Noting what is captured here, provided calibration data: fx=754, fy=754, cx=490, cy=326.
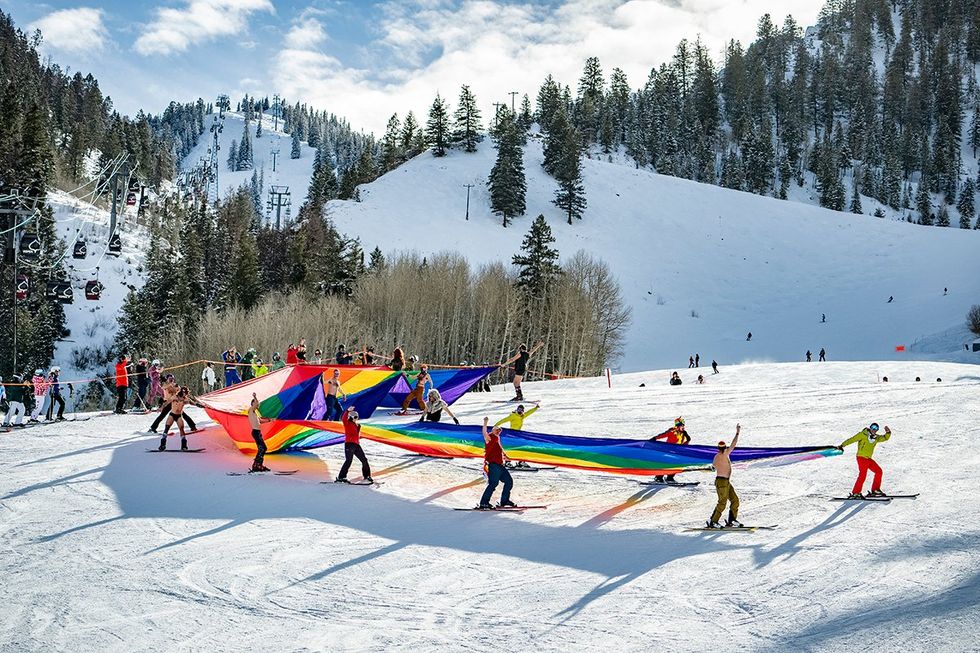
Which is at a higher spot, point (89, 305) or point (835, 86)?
point (835, 86)

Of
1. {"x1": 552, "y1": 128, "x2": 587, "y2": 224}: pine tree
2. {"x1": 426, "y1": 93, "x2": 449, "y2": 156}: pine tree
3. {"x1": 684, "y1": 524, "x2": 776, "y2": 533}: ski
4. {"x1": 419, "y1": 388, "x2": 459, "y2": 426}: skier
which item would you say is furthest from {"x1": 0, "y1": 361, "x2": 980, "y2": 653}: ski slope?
{"x1": 426, "y1": 93, "x2": 449, "y2": 156}: pine tree

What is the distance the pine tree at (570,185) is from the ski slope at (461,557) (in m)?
67.8

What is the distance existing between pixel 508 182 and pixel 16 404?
66.0 metres

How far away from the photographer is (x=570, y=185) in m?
84.4

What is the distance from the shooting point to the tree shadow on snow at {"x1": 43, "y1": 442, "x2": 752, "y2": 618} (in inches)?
453

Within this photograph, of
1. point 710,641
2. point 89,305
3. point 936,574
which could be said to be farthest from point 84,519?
point 89,305

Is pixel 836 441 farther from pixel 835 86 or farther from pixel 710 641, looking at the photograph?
pixel 835 86

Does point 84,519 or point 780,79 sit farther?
point 780,79

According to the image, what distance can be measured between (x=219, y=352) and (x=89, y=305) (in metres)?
22.6

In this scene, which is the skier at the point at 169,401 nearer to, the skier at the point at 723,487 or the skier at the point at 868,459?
the skier at the point at 723,487

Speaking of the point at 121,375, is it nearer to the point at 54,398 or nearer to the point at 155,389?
→ the point at 54,398

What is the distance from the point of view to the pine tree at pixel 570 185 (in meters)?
84.6

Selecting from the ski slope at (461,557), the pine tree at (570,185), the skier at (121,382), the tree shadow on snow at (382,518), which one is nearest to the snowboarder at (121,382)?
the skier at (121,382)

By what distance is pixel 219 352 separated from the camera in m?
47.2
